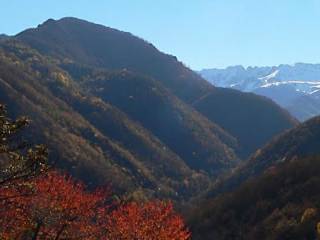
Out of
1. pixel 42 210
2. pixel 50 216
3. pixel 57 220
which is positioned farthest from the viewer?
pixel 57 220

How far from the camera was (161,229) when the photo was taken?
93.6 m

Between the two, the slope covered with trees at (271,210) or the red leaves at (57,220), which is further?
the slope covered with trees at (271,210)

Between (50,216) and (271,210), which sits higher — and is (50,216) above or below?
above

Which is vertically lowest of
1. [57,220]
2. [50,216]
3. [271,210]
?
[271,210]

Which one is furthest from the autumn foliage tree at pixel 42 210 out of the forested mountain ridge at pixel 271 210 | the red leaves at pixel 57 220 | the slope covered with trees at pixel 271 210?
the slope covered with trees at pixel 271 210

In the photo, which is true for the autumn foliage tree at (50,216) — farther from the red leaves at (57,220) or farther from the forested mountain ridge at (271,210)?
the forested mountain ridge at (271,210)

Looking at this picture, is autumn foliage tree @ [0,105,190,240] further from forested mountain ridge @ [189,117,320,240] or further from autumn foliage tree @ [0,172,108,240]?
forested mountain ridge @ [189,117,320,240]

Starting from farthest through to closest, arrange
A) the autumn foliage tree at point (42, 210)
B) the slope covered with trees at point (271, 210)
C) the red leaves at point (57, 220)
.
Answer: the slope covered with trees at point (271, 210) → the red leaves at point (57, 220) → the autumn foliage tree at point (42, 210)

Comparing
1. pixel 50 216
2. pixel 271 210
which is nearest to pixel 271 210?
pixel 271 210

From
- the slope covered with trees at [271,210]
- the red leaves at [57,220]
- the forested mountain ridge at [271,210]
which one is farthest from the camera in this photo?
the forested mountain ridge at [271,210]

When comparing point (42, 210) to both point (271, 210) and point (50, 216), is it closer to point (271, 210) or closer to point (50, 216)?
point (50, 216)

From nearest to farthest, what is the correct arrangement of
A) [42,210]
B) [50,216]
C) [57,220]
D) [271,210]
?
[42,210] < [50,216] < [57,220] < [271,210]

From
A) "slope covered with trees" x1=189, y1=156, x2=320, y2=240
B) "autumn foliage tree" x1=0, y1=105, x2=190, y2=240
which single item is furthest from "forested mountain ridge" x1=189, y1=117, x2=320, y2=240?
"autumn foliage tree" x1=0, y1=105, x2=190, y2=240

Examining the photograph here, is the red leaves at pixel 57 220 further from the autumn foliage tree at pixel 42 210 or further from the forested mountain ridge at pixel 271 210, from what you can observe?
the forested mountain ridge at pixel 271 210
